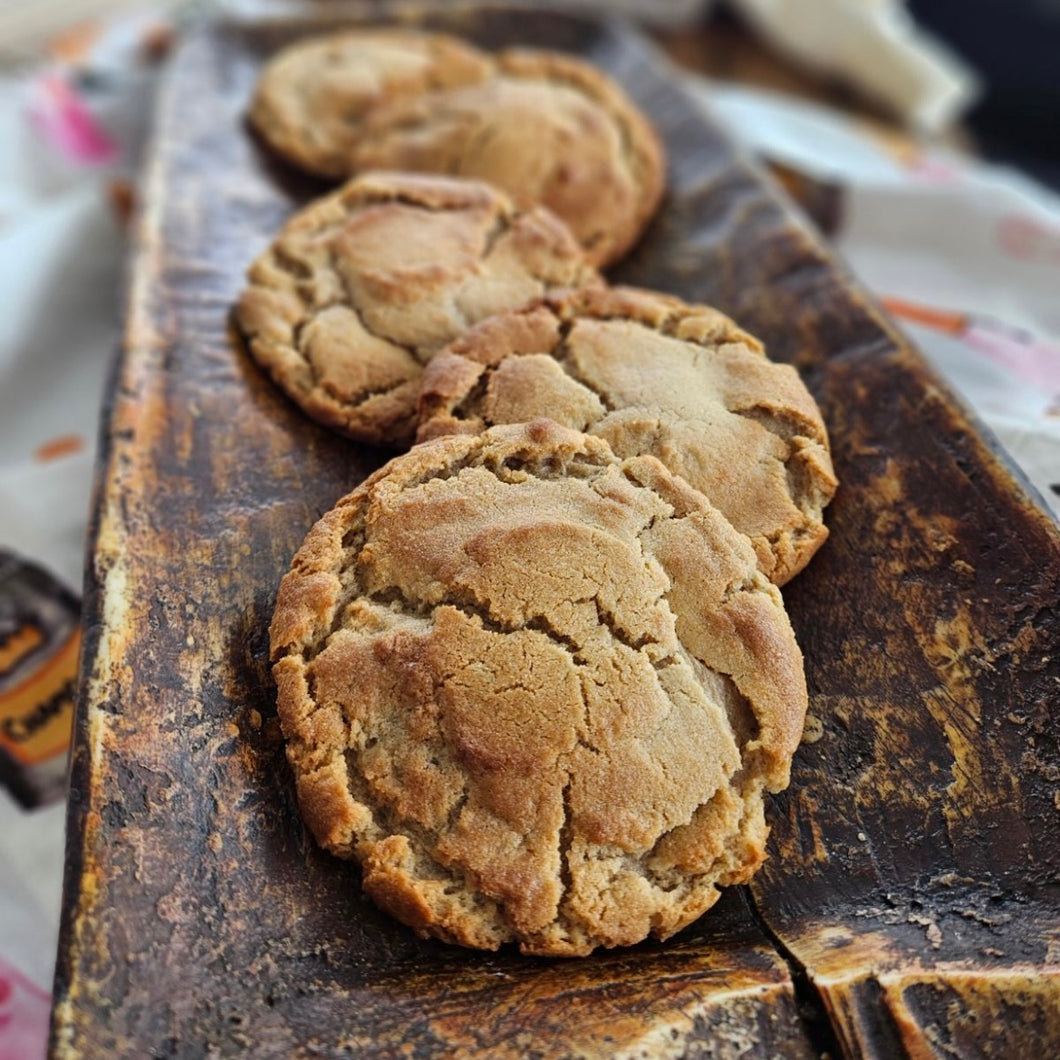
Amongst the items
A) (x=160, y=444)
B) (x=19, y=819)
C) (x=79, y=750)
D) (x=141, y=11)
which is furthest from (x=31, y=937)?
(x=141, y=11)

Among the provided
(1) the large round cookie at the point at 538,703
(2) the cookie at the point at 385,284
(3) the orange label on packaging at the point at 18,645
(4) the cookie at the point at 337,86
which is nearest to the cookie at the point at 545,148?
(4) the cookie at the point at 337,86

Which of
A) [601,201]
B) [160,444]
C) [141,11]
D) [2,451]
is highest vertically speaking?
[601,201]

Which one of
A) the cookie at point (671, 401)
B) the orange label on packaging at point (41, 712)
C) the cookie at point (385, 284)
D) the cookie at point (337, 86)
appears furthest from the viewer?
the cookie at point (337, 86)

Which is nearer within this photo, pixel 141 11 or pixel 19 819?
pixel 19 819

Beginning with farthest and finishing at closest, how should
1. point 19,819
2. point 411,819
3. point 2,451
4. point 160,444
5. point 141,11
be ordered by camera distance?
point 141,11 → point 2,451 → point 19,819 → point 160,444 → point 411,819

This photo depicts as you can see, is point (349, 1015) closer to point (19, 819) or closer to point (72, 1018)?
point (72, 1018)

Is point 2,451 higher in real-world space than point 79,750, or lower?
lower

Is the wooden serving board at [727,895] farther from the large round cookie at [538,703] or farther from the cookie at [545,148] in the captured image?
the cookie at [545,148]

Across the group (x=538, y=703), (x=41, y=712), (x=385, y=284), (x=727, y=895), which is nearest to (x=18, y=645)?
(x=41, y=712)
